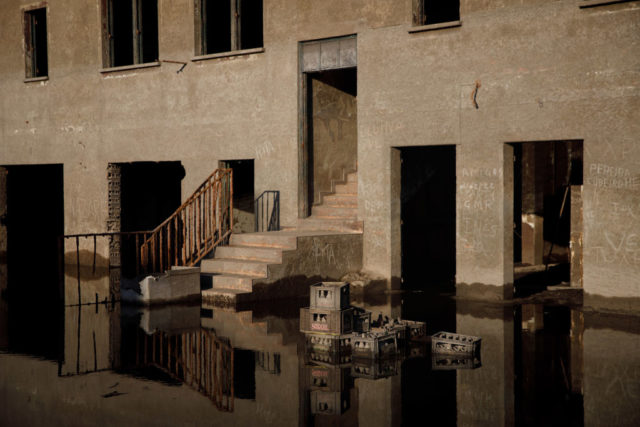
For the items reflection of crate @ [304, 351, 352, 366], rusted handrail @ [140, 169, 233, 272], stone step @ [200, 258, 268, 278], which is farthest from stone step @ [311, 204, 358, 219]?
reflection of crate @ [304, 351, 352, 366]

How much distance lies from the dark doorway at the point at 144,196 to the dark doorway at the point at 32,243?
70.8 inches

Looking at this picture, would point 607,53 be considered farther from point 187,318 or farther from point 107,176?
point 107,176

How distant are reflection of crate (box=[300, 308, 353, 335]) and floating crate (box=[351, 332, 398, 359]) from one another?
14.5 inches

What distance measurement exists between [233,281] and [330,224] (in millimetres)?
2439

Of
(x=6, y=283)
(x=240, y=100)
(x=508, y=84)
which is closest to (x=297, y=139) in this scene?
(x=240, y=100)

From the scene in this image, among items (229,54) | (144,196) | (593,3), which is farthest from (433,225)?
(593,3)

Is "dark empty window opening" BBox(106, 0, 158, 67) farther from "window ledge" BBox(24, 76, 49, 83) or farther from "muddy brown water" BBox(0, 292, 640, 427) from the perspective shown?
"muddy brown water" BBox(0, 292, 640, 427)

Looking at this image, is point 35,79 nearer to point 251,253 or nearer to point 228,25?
point 228,25

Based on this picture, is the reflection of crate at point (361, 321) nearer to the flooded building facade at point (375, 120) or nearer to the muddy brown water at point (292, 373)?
the muddy brown water at point (292, 373)

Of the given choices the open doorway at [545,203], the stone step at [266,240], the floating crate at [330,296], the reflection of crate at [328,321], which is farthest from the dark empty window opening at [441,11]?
the reflection of crate at [328,321]

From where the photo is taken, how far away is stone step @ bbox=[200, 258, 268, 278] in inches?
506

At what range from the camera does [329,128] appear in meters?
15.6

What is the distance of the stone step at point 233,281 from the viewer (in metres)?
12.6

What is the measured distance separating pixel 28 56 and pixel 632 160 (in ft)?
46.8
